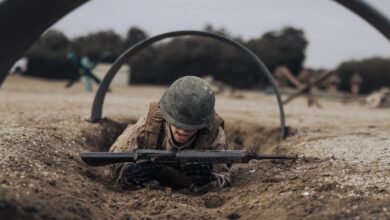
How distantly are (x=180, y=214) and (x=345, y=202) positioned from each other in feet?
3.75

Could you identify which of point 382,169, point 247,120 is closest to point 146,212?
point 382,169

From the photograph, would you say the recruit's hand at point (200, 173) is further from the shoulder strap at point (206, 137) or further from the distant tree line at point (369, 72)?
the distant tree line at point (369, 72)

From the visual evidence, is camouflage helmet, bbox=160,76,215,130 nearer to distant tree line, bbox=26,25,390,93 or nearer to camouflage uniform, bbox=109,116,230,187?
camouflage uniform, bbox=109,116,230,187

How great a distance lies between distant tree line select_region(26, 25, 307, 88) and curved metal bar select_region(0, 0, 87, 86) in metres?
32.2

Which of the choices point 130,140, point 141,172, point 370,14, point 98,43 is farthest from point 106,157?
point 98,43

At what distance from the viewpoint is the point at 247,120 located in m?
10.0

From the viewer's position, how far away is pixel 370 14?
4.12 m

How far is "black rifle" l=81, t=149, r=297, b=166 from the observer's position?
16.0 feet

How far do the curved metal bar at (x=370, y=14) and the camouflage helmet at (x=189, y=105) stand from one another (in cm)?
146

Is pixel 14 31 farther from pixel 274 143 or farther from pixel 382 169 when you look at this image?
pixel 274 143

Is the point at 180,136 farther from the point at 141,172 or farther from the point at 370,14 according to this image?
the point at 370,14

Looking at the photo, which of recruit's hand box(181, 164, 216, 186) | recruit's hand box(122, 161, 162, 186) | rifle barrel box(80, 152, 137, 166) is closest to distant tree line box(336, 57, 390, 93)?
recruit's hand box(181, 164, 216, 186)

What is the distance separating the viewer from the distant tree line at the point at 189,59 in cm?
3672

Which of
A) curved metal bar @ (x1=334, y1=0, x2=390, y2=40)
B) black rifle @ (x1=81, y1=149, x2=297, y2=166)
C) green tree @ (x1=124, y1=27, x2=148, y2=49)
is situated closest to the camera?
curved metal bar @ (x1=334, y1=0, x2=390, y2=40)
